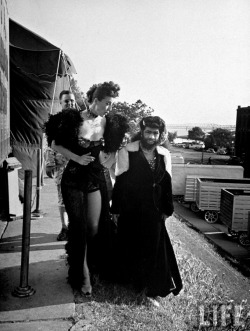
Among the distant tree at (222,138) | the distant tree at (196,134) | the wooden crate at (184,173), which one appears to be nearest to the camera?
the wooden crate at (184,173)

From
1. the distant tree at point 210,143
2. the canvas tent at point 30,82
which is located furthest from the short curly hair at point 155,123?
the distant tree at point 210,143

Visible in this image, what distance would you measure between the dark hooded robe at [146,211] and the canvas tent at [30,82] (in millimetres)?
6364

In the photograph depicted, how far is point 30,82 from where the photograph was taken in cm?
1040

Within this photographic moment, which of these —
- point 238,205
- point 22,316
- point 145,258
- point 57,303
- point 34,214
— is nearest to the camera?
point 22,316

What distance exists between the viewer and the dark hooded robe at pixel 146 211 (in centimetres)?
341

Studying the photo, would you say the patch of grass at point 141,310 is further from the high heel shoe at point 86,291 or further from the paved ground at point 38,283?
the paved ground at point 38,283

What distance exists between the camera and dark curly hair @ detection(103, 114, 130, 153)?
338cm

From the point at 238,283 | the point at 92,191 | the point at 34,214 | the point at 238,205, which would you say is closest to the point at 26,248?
the point at 92,191

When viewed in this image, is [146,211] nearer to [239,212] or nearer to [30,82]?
[30,82]

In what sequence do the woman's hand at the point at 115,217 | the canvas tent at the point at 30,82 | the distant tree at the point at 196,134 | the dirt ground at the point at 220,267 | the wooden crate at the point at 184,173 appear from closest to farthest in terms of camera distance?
the woman's hand at the point at 115,217
the dirt ground at the point at 220,267
the canvas tent at the point at 30,82
the wooden crate at the point at 184,173
the distant tree at the point at 196,134

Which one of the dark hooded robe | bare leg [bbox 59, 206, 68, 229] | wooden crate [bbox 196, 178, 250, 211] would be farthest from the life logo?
wooden crate [bbox 196, 178, 250, 211]

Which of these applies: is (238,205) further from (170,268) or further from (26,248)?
(26,248)

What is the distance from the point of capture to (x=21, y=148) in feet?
35.1

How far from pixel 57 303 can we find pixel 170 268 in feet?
3.57
